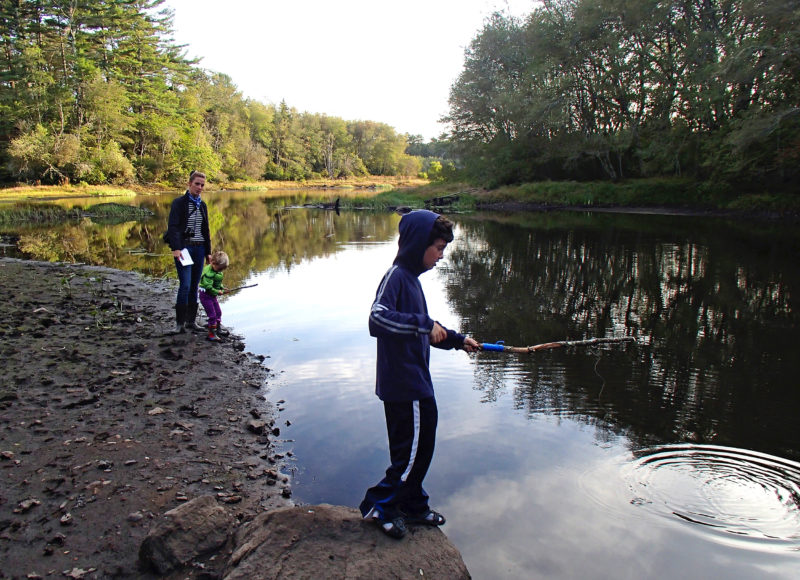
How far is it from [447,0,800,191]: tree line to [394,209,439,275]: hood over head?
24.4 m

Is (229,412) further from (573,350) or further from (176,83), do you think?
(176,83)

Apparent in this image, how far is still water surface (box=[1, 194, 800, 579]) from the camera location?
363 centimetres

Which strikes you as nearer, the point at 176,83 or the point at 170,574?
the point at 170,574

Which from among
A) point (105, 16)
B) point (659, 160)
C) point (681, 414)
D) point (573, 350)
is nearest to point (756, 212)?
point (659, 160)

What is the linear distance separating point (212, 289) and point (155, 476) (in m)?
4.16

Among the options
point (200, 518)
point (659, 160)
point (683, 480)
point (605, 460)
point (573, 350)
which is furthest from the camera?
point (659, 160)

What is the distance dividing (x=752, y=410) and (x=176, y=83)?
79360 millimetres

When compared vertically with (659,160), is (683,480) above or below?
below

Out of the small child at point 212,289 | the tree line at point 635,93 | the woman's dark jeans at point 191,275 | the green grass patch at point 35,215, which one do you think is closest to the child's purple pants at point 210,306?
the small child at point 212,289

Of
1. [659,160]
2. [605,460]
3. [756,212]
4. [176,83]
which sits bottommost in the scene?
[605,460]

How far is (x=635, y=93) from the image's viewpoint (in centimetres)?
3750

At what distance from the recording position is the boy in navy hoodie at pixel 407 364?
2977 mm

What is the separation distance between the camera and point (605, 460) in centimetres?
457

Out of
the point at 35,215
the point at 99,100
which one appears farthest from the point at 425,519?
the point at 99,100
